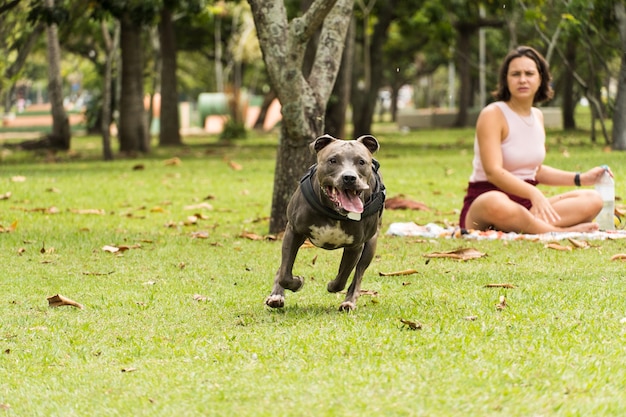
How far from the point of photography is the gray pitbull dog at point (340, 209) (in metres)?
5.26

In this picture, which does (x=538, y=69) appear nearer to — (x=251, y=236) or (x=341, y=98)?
→ (x=251, y=236)

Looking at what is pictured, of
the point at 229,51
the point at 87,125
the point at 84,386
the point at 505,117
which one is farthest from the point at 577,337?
the point at 229,51

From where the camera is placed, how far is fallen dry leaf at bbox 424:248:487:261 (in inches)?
301

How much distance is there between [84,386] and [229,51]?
120 feet

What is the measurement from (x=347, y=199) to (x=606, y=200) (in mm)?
4258

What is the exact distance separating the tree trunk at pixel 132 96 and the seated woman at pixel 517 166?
40.0 feet

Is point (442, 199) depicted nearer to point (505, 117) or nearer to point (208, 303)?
point (505, 117)

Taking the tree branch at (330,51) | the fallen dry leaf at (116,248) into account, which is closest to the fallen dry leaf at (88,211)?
the fallen dry leaf at (116,248)

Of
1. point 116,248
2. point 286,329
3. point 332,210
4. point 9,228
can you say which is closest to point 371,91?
point 9,228

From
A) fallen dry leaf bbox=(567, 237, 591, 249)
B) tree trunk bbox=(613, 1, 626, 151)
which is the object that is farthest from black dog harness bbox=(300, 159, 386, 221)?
tree trunk bbox=(613, 1, 626, 151)

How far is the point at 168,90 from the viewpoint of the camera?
26109 millimetres

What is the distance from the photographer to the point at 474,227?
895cm

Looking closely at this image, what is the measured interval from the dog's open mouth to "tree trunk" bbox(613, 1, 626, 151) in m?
13.2

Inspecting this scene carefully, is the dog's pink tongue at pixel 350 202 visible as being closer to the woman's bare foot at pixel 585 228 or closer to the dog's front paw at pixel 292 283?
the dog's front paw at pixel 292 283
